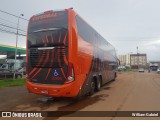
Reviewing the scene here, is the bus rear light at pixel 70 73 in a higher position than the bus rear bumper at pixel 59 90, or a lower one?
higher

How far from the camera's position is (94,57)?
11320mm

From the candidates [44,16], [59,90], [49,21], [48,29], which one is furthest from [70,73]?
[44,16]

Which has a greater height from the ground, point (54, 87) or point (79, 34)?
point (79, 34)

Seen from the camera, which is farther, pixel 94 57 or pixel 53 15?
pixel 94 57

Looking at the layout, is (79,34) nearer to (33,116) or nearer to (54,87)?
(54,87)

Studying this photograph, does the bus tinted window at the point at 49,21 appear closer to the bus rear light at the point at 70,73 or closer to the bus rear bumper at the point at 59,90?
the bus rear light at the point at 70,73

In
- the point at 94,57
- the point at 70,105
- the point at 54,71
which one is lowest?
the point at 70,105

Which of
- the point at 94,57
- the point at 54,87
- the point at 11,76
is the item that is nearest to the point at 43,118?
the point at 54,87

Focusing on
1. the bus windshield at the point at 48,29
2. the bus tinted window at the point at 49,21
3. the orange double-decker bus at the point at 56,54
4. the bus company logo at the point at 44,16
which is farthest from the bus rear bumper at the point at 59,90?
the bus company logo at the point at 44,16

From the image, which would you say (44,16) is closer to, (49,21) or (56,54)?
(49,21)

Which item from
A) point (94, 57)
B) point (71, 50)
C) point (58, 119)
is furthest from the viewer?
point (94, 57)

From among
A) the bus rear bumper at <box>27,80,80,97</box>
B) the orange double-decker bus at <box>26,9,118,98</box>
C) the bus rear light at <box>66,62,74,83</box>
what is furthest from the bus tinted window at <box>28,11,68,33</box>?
the bus rear bumper at <box>27,80,80,97</box>

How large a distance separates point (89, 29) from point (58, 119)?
5799mm

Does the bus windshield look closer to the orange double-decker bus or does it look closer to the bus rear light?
the orange double-decker bus
